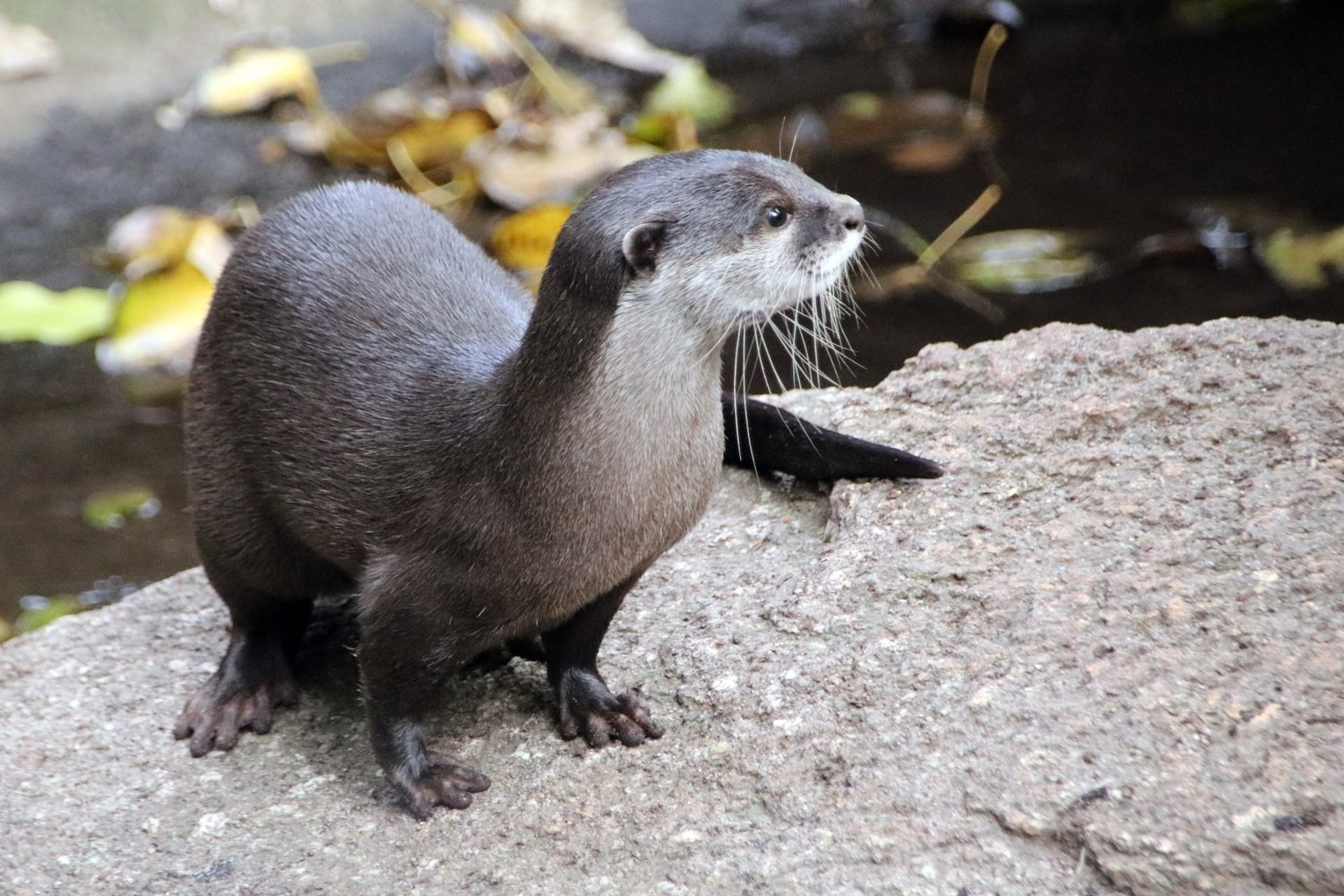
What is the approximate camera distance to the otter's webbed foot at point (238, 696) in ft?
7.33

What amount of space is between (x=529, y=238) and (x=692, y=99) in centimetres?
126

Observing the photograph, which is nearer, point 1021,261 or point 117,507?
point 117,507

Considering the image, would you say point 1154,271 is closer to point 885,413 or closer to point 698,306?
point 885,413

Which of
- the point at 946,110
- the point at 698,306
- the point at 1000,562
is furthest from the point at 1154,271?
the point at 698,306

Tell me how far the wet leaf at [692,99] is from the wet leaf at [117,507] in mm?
2236

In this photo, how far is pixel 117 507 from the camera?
354cm

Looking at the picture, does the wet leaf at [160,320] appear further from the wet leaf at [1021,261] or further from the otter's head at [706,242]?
the otter's head at [706,242]

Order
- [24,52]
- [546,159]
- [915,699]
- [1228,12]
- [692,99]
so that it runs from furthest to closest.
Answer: [1228,12] < [692,99] < [24,52] < [546,159] < [915,699]

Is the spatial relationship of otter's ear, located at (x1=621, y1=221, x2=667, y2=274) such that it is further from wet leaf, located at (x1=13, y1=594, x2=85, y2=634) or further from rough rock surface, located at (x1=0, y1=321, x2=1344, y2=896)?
wet leaf, located at (x1=13, y1=594, x2=85, y2=634)

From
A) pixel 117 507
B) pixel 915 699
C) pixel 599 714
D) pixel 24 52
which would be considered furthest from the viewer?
pixel 24 52

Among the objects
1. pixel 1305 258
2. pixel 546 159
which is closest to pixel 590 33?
pixel 546 159

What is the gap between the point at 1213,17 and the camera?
5676 millimetres

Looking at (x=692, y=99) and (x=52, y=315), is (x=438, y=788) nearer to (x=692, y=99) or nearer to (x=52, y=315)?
(x=52, y=315)

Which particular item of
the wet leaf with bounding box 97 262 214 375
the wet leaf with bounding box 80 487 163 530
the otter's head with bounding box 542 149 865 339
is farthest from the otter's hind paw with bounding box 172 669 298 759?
the wet leaf with bounding box 97 262 214 375
